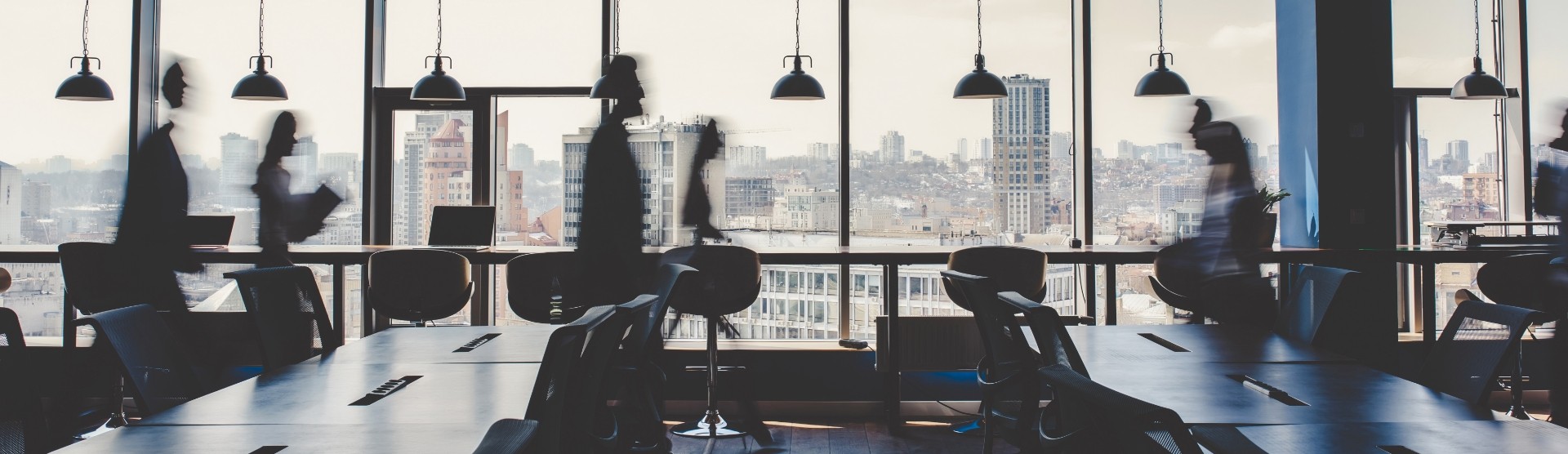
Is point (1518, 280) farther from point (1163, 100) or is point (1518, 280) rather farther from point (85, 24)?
point (85, 24)

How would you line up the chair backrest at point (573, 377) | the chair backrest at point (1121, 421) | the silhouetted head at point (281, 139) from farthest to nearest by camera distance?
the silhouetted head at point (281, 139)
the chair backrest at point (573, 377)
the chair backrest at point (1121, 421)

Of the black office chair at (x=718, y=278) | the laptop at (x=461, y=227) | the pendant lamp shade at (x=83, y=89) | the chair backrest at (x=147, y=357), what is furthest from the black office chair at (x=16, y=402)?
the pendant lamp shade at (x=83, y=89)

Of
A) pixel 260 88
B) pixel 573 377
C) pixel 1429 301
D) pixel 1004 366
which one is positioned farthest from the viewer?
pixel 1429 301

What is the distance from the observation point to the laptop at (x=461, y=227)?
17.0ft

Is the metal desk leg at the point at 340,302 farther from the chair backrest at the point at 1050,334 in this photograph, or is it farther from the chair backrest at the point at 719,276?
the chair backrest at the point at 1050,334

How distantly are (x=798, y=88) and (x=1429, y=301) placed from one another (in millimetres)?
4083

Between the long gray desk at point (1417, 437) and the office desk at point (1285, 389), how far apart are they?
56mm

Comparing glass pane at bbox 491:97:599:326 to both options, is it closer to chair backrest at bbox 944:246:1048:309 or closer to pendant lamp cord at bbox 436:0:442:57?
pendant lamp cord at bbox 436:0:442:57

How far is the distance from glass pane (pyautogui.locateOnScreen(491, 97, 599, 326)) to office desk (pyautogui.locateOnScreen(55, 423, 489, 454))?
4037 millimetres

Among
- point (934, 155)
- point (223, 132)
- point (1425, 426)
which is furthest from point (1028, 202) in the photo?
point (223, 132)

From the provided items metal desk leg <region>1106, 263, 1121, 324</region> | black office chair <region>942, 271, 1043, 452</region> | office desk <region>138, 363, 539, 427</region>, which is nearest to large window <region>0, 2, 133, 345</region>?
office desk <region>138, 363, 539, 427</region>

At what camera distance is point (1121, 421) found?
3.79 ft

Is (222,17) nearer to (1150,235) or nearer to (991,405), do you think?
(991,405)

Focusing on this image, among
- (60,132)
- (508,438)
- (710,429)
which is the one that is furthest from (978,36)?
(60,132)
